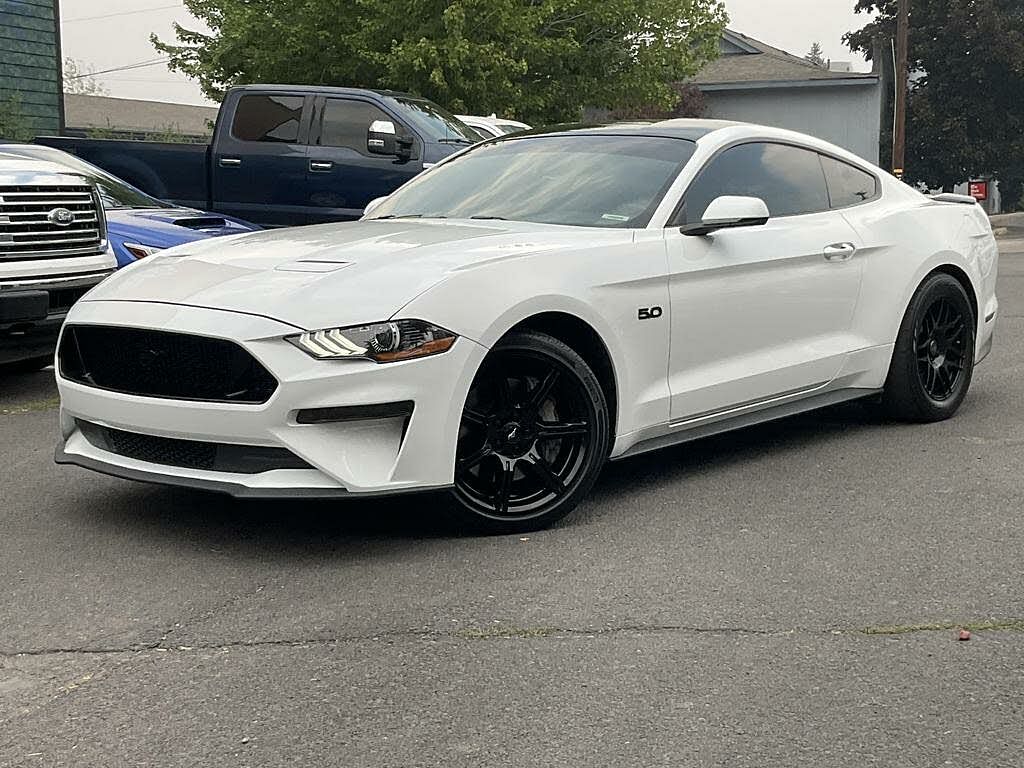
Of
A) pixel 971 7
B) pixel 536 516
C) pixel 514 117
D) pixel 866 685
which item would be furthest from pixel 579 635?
pixel 971 7

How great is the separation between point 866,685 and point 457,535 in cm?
181

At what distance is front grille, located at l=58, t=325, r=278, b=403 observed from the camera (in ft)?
14.8

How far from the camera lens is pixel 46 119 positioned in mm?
23188

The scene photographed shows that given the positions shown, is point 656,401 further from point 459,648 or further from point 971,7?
point 971,7

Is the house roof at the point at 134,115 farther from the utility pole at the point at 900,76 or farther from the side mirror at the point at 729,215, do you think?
the side mirror at the point at 729,215

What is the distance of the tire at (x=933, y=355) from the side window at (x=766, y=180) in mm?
773

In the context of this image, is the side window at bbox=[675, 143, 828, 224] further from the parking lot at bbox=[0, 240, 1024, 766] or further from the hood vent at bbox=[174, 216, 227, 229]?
the hood vent at bbox=[174, 216, 227, 229]

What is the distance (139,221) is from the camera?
9.71 metres

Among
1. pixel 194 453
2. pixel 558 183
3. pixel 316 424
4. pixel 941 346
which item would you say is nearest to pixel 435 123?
pixel 941 346

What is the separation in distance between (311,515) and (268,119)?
8180mm

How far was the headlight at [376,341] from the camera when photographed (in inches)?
175

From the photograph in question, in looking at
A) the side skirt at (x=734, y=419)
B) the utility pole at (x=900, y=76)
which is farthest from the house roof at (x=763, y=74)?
the side skirt at (x=734, y=419)

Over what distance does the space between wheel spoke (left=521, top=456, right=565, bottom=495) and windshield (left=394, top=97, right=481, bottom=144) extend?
7.61m

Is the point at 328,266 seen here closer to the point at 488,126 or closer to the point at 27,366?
the point at 27,366
